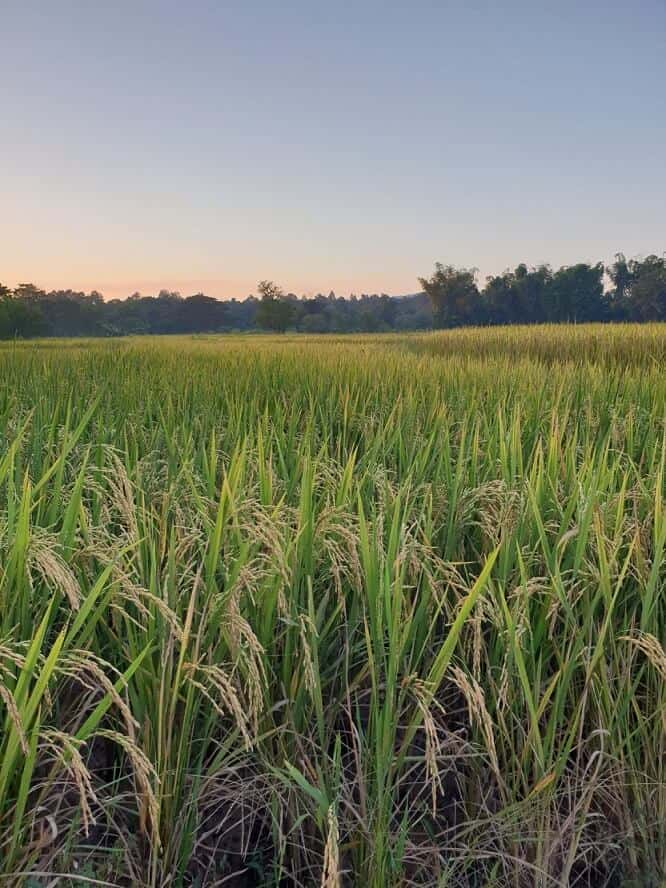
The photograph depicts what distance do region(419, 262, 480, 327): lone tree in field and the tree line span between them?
0.35 feet

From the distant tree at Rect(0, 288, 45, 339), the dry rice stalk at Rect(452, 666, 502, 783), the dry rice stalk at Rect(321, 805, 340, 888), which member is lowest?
the dry rice stalk at Rect(321, 805, 340, 888)

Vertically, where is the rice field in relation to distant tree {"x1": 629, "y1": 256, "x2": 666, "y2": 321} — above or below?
below

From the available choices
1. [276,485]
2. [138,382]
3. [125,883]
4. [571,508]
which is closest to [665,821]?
[571,508]

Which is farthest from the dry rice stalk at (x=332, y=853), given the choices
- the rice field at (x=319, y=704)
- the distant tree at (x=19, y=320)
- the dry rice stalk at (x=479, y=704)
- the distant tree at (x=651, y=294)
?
the distant tree at (x=651, y=294)

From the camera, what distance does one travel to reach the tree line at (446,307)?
64.1 meters

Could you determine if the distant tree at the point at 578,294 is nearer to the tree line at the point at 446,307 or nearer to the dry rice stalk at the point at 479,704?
the tree line at the point at 446,307

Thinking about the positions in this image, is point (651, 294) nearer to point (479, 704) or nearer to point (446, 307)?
point (446, 307)

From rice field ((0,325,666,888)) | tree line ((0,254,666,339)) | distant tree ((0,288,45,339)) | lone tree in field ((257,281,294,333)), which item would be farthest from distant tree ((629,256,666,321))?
rice field ((0,325,666,888))

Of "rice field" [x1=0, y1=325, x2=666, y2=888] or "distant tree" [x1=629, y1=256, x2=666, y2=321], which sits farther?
"distant tree" [x1=629, y1=256, x2=666, y2=321]

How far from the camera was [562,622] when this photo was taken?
1.88 m

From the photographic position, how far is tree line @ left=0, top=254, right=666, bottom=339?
6406cm

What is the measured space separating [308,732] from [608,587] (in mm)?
793

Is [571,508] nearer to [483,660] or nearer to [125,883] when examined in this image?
[483,660]

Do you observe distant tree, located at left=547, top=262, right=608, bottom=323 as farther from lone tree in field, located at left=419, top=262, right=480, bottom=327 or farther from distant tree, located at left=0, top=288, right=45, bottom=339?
distant tree, located at left=0, top=288, right=45, bottom=339
